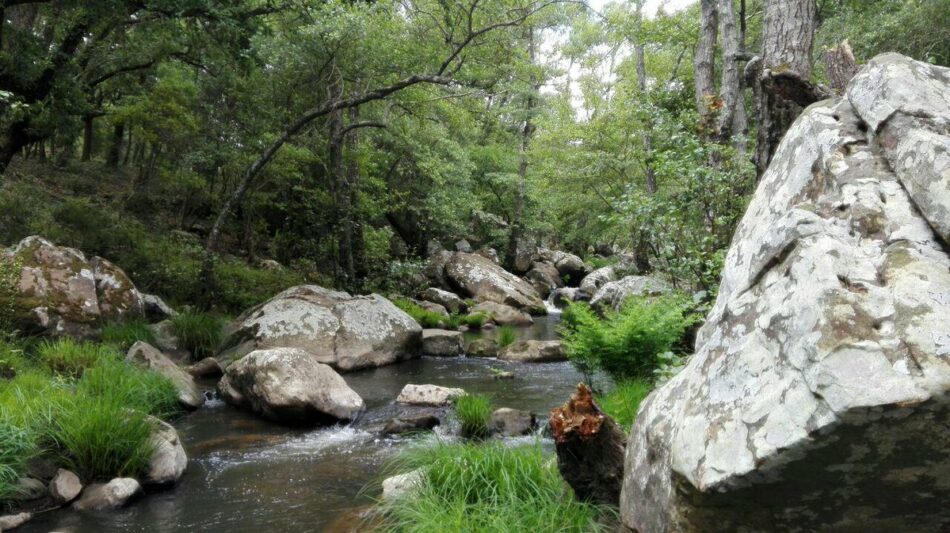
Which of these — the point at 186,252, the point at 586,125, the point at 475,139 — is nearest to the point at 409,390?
the point at 186,252

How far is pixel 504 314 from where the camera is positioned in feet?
56.6

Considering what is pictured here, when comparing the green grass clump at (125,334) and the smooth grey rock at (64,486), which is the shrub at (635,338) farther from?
the green grass clump at (125,334)

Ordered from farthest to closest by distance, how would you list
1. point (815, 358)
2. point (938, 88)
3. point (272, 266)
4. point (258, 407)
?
point (272, 266), point (258, 407), point (938, 88), point (815, 358)

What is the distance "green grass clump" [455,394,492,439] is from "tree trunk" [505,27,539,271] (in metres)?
16.9

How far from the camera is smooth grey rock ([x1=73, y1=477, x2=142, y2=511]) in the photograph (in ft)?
16.1

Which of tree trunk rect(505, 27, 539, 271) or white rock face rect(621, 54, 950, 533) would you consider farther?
tree trunk rect(505, 27, 539, 271)

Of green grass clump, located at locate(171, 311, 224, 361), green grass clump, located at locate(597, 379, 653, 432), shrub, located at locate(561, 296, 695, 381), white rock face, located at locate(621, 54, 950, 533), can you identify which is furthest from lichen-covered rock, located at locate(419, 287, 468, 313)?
white rock face, located at locate(621, 54, 950, 533)

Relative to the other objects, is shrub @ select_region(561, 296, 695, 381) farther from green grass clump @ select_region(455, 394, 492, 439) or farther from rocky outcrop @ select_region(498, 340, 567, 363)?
rocky outcrop @ select_region(498, 340, 567, 363)

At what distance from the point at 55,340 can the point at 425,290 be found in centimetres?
1068

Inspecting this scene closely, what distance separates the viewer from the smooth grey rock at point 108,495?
16.1ft

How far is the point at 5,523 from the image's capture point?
4.49 meters

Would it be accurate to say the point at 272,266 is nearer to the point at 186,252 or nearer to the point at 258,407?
the point at 186,252

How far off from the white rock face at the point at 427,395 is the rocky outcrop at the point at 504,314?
8421mm

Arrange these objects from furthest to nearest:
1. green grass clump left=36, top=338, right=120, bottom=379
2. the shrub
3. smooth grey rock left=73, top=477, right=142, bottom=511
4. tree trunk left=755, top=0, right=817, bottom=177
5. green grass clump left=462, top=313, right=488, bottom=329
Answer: green grass clump left=462, top=313, right=488, bottom=329 → green grass clump left=36, top=338, right=120, bottom=379 → the shrub → tree trunk left=755, top=0, right=817, bottom=177 → smooth grey rock left=73, top=477, right=142, bottom=511
